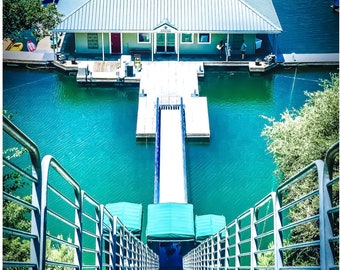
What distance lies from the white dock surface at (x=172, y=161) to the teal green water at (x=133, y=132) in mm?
728

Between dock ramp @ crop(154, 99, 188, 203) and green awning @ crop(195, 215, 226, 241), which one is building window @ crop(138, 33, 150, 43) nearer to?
dock ramp @ crop(154, 99, 188, 203)

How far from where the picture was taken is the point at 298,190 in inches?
513

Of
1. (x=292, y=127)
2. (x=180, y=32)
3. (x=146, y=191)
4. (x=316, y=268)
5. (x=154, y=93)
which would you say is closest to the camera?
(x=316, y=268)

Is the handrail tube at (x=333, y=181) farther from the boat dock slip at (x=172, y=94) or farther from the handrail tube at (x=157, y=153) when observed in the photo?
the boat dock slip at (x=172, y=94)

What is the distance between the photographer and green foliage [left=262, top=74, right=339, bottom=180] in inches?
531

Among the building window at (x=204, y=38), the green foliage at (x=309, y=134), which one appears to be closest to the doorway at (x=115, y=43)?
the building window at (x=204, y=38)

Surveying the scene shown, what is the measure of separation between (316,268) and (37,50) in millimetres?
25815

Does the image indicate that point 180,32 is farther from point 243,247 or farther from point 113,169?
point 243,247

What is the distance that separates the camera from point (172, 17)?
26.3 metres

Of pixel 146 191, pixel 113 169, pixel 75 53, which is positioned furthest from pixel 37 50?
pixel 146 191

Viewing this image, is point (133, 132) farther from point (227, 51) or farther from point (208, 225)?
point (227, 51)

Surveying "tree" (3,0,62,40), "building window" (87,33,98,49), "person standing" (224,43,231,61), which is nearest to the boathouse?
"building window" (87,33,98,49)

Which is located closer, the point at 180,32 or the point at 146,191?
the point at 146,191

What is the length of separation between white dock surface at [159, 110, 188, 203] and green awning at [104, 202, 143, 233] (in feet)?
3.49
